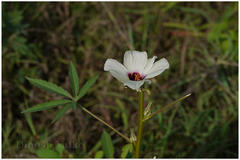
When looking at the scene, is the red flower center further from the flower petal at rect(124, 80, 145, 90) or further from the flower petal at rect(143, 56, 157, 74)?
the flower petal at rect(124, 80, 145, 90)

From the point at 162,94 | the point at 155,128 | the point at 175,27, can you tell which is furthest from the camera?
the point at 175,27

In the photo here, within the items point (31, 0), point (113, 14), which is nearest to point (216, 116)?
point (113, 14)

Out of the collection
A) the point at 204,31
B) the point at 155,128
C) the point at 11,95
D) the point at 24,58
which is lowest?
the point at 155,128

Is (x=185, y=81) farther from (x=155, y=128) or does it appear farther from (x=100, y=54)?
(x=100, y=54)

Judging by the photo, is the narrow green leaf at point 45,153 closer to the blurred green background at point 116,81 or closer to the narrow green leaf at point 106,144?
the narrow green leaf at point 106,144

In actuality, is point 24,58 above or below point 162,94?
above

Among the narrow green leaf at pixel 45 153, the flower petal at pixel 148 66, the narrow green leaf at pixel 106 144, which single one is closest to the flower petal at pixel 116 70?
the flower petal at pixel 148 66
